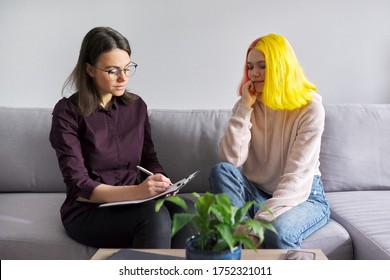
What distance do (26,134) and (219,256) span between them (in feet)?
4.68

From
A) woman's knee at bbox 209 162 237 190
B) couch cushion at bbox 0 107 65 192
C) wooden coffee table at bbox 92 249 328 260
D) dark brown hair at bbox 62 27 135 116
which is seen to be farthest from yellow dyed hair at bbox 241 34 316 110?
couch cushion at bbox 0 107 65 192

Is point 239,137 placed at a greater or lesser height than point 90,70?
lesser

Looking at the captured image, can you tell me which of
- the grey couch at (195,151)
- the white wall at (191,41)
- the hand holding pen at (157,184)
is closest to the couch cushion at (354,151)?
the grey couch at (195,151)

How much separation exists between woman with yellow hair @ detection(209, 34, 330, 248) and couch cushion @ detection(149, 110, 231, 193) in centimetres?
24

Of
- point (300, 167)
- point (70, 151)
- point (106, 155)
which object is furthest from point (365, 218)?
point (70, 151)

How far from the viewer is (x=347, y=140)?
7.56ft

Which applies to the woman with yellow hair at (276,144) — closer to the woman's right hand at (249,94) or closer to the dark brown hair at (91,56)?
the woman's right hand at (249,94)

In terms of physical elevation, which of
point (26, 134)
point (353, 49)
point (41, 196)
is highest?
point (353, 49)

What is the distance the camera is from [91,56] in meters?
1.87

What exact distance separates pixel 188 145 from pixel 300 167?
61 centimetres

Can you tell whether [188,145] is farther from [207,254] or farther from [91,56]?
[207,254]
